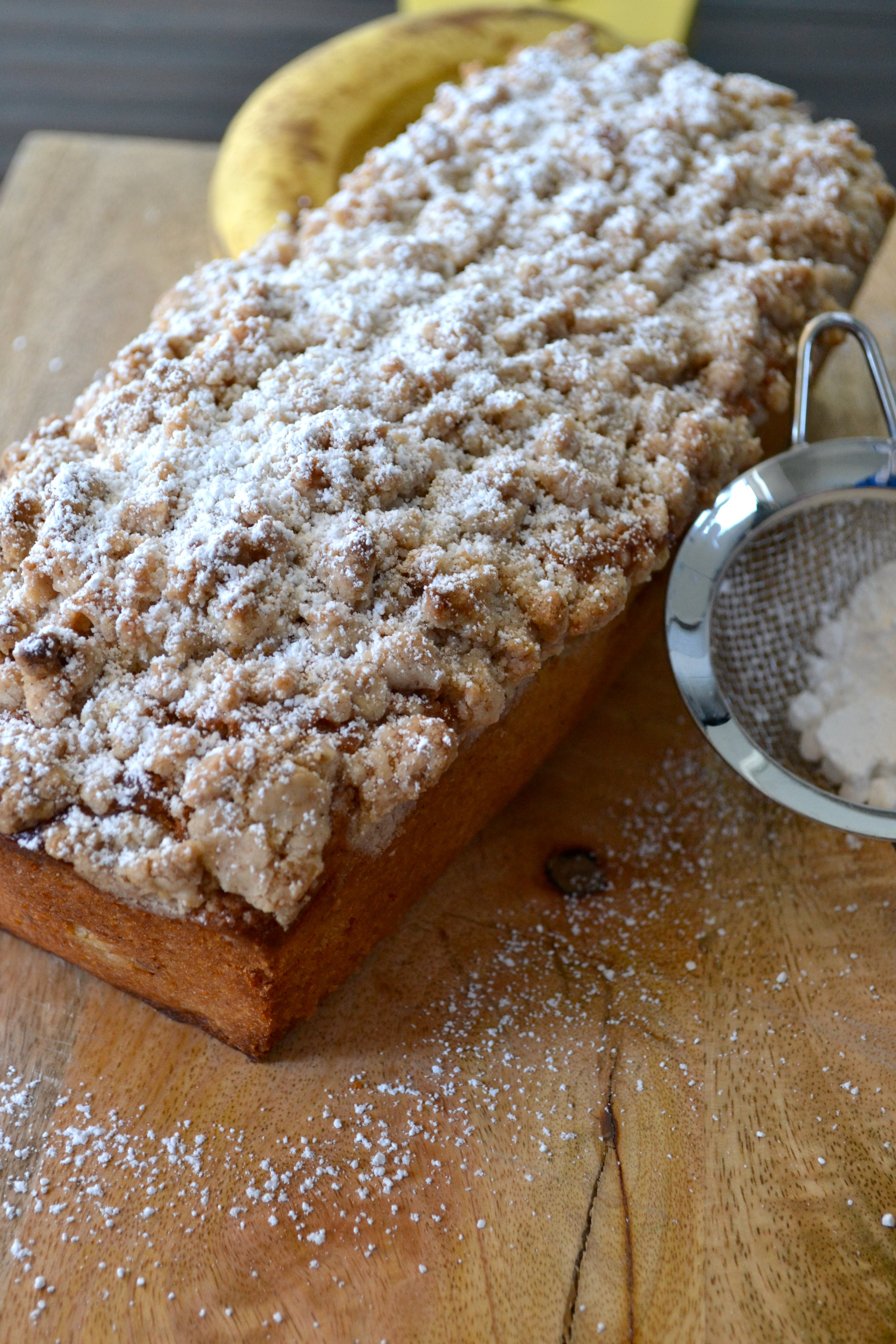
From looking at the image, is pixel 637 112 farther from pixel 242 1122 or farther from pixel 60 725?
pixel 242 1122

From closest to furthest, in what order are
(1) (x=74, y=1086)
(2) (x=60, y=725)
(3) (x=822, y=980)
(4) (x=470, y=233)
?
(2) (x=60, y=725) < (1) (x=74, y=1086) < (3) (x=822, y=980) < (4) (x=470, y=233)

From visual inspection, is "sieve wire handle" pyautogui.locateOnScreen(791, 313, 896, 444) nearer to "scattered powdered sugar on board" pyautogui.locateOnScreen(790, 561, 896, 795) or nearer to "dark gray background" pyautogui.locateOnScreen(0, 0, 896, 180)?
"scattered powdered sugar on board" pyautogui.locateOnScreen(790, 561, 896, 795)

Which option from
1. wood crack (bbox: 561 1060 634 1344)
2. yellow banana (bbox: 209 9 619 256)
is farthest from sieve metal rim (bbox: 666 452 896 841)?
yellow banana (bbox: 209 9 619 256)

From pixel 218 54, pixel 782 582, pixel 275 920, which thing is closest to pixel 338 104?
pixel 782 582

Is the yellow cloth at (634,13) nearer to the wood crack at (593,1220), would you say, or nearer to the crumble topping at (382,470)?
the crumble topping at (382,470)

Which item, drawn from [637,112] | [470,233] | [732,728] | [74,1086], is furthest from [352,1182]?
[637,112]

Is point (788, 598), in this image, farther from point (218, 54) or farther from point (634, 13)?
point (218, 54)
